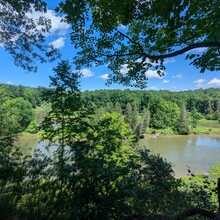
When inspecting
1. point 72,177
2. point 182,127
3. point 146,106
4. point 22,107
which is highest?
point 146,106

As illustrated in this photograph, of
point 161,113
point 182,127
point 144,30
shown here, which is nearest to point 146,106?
point 161,113

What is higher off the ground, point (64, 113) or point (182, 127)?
point (64, 113)

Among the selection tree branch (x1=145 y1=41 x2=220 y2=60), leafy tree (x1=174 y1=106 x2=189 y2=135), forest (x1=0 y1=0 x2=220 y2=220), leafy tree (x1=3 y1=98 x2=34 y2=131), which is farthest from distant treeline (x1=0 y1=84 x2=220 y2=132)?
tree branch (x1=145 y1=41 x2=220 y2=60)

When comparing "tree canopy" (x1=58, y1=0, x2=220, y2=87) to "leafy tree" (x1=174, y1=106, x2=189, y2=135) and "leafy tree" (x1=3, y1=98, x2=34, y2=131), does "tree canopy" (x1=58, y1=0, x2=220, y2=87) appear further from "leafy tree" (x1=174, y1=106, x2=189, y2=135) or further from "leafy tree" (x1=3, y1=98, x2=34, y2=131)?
"leafy tree" (x1=174, y1=106, x2=189, y2=135)

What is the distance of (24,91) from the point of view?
54.1 ft

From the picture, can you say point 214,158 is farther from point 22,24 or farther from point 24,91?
point 22,24

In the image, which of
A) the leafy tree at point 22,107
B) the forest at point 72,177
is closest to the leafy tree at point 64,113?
the forest at point 72,177

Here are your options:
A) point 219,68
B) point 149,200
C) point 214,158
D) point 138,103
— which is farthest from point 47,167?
point 138,103

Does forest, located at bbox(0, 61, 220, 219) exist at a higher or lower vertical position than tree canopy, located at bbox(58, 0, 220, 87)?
lower

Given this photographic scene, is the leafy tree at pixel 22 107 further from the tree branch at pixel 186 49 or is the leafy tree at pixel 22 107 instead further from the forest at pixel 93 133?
the tree branch at pixel 186 49

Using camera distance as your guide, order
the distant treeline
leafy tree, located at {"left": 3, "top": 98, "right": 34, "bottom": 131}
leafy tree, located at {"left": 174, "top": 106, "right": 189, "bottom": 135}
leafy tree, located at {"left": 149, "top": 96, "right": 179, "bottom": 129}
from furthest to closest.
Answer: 1. leafy tree, located at {"left": 149, "top": 96, "right": 179, "bottom": 129}
2. leafy tree, located at {"left": 174, "top": 106, "right": 189, "bottom": 135}
3. the distant treeline
4. leafy tree, located at {"left": 3, "top": 98, "right": 34, "bottom": 131}

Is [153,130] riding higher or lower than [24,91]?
lower

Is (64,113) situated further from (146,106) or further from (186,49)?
(146,106)

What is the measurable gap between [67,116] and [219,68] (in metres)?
2.07
